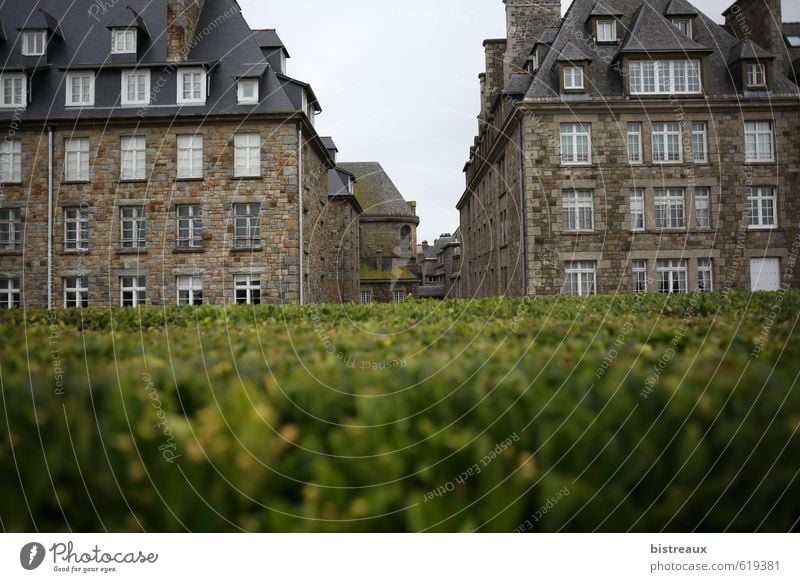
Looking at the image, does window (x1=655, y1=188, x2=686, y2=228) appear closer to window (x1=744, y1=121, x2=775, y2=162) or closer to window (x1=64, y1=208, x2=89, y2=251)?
window (x1=744, y1=121, x2=775, y2=162)

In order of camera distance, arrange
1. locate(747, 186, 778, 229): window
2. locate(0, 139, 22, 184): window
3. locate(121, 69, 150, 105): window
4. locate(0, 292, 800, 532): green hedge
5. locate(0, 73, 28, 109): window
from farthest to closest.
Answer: locate(121, 69, 150, 105): window → locate(747, 186, 778, 229): window → locate(0, 73, 28, 109): window → locate(0, 139, 22, 184): window → locate(0, 292, 800, 532): green hedge

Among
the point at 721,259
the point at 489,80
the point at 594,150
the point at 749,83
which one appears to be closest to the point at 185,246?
the point at 594,150

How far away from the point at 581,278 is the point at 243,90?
14327 millimetres

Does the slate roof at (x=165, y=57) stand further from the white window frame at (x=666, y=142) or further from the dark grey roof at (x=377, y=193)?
the white window frame at (x=666, y=142)

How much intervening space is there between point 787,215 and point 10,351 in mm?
20524

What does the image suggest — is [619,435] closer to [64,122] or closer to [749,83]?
[64,122]

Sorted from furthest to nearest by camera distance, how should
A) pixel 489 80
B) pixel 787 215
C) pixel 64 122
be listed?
pixel 489 80
pixel 787 215
pixel 64 122

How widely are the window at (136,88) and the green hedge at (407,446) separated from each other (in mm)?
20529

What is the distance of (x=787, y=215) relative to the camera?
1789 cm

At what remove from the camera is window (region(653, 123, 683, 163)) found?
2106cm

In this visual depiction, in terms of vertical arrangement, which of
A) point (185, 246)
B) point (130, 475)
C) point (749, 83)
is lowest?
point (130, 475)

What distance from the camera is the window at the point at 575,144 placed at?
21891mm

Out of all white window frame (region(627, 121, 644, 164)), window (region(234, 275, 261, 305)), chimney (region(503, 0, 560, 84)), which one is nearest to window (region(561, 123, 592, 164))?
white window frame (region(627, 121, 644, 164))

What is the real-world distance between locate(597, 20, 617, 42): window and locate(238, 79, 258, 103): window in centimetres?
1434
